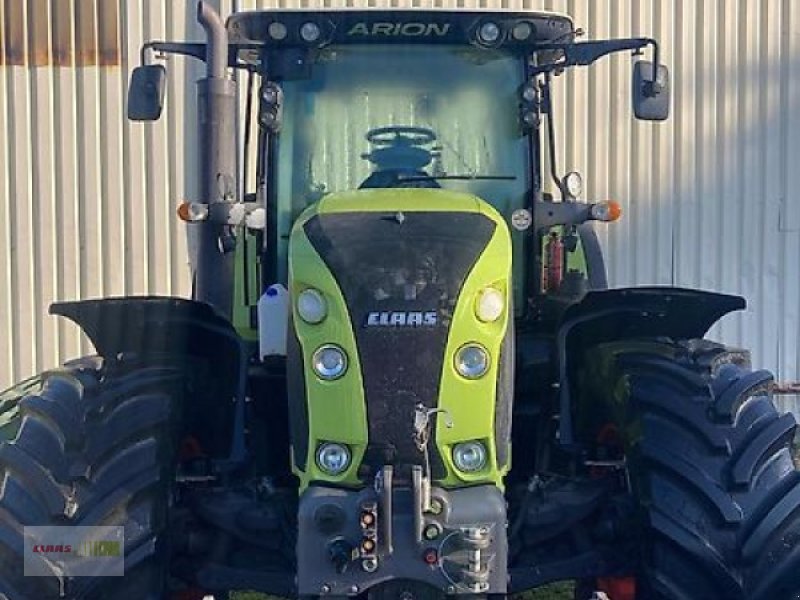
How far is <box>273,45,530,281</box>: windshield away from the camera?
480cm

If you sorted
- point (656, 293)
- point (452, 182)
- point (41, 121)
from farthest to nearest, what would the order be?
point (41, 121) → point (452, 182) → point (656, 293)

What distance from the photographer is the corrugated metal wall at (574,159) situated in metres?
9.23

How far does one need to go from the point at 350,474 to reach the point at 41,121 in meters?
6.35

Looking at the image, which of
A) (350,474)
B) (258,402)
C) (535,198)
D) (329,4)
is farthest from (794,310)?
(350,474)

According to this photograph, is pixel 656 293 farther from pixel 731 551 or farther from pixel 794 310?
pixel 794 310

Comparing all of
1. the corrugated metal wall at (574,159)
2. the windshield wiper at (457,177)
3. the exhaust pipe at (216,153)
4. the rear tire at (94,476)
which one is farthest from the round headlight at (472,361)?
the corrugated metal wall at (574,159)

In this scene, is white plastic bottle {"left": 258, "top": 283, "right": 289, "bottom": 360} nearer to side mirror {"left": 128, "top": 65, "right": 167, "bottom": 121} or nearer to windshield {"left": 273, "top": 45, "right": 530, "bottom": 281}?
windshield {"left": 273, "top": 45, "right": 530, "bottom": 281}

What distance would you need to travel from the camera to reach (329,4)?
30.8 ft

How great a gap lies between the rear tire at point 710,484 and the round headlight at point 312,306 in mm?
1094

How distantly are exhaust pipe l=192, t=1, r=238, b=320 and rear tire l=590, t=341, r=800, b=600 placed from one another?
1.57m

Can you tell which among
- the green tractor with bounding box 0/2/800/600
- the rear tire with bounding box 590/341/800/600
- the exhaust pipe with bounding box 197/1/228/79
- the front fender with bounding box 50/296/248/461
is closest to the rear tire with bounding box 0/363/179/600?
the green tractor with bounding box 0/2/800/600

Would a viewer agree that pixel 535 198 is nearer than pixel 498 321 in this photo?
No

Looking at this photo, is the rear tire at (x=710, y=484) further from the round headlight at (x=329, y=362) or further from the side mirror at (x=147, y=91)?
the side mirror at (x=147, y=91)

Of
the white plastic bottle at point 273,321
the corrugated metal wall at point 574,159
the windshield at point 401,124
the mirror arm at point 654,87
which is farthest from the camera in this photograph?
the corrugated metal wall at point 574,159
